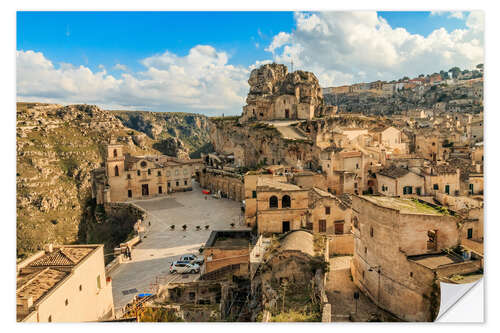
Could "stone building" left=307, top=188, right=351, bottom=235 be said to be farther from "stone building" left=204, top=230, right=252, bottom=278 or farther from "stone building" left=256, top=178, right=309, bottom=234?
"stone building" left=204, top=230, right=252, bottom=278

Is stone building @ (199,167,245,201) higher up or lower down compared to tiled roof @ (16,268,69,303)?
higher up

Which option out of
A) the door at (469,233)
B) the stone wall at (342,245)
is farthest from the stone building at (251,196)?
the door at (469,233)

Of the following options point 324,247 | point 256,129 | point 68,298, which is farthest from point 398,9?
point 256,129

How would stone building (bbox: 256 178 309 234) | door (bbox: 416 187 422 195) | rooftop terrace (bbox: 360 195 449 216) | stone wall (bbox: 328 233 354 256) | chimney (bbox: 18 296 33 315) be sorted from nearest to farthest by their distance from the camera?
chimney (bbox: 18 296 33 315) < rooftop terrace (bbox: 360 195 449 216) < stone building (bbox: 256 178 309 234) < stone wall (bbox: 328 233 354 256) < door (bbox: 416 187 422 195)

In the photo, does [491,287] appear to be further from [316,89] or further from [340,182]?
[316,89]

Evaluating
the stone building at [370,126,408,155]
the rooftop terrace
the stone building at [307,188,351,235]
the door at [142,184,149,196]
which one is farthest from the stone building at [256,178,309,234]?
the stone building at [370,126,408,155]

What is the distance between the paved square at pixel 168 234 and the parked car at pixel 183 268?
27cm

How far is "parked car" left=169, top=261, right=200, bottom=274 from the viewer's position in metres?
16.9

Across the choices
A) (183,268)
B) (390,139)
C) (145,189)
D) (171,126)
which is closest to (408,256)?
(183,268)

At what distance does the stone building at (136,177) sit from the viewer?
111 feet

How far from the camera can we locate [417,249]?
484 inches

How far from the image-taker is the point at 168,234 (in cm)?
2389

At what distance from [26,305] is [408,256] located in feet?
37.9

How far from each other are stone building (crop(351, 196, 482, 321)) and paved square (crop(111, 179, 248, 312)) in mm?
8358
